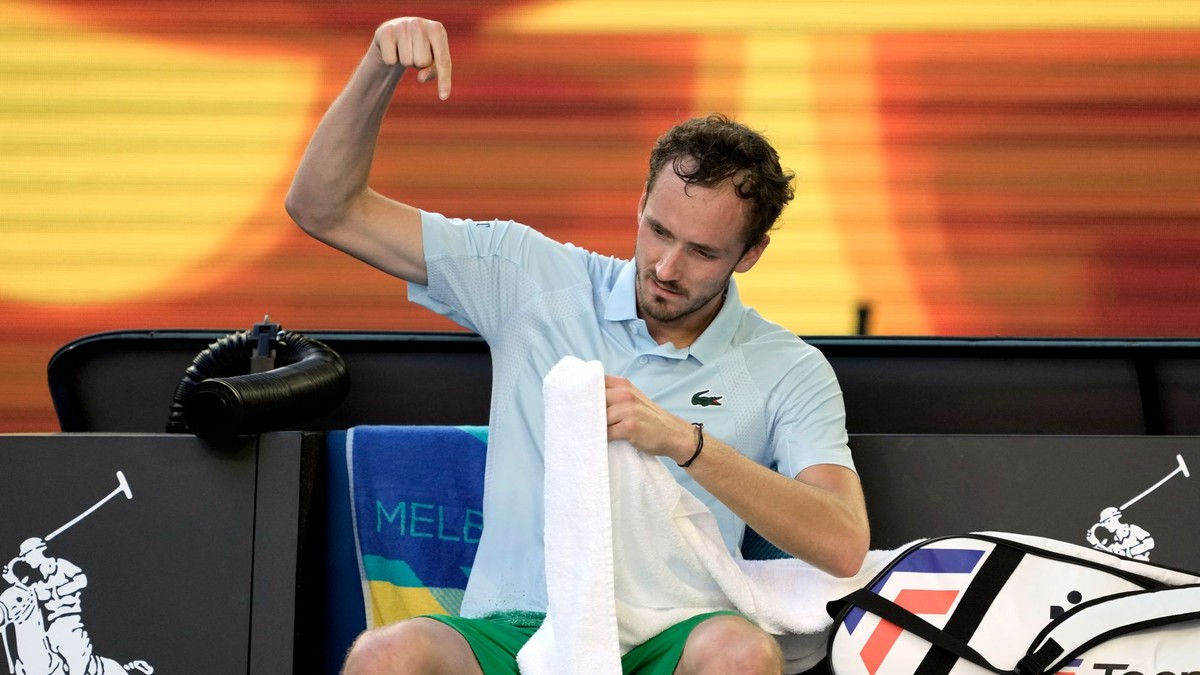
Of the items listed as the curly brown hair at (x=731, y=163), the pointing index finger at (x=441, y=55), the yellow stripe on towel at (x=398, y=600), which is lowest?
the yellow stripe on towel at (x=398, y=600)

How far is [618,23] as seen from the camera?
3121 millimetres

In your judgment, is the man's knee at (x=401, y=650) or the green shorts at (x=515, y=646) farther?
the green shorts at (x=515, y=646)

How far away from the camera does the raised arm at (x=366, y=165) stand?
5.87 ft

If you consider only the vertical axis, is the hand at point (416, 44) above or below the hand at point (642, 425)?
above

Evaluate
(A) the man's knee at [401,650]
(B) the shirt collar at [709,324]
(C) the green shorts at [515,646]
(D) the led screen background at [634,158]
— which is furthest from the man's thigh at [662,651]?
(D) the led screen background at [634,158]

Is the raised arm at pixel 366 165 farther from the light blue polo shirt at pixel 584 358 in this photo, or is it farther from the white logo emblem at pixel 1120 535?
the white logo emblem at pixel 1120 535

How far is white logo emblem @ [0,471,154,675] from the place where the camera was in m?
2.06

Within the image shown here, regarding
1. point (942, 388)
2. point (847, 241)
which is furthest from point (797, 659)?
point (847, 241)

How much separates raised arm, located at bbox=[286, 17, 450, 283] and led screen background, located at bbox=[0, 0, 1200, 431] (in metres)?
1.00

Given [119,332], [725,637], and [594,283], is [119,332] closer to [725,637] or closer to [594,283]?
[594,283]

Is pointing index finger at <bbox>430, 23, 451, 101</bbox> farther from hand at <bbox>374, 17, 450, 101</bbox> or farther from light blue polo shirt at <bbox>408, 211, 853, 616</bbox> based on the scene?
light blue polo shirt at <bbox>408, 211, 853, 616</bbox>

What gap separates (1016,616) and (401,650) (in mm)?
987

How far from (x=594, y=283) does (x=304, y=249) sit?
1156 millimetres

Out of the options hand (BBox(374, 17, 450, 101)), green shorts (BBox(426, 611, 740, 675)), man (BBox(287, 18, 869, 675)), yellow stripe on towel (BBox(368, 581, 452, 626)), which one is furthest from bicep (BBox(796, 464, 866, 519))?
hand (BBox(374, 17, 450, 101))
